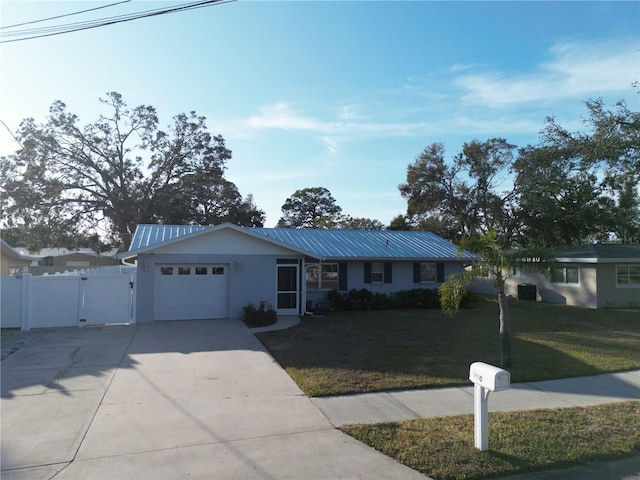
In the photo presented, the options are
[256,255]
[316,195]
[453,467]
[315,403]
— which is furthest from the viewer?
[316,195]

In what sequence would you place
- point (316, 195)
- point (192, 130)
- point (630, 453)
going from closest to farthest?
point (630, 453), point (192, 130), point (316, 195)

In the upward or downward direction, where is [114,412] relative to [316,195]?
downward

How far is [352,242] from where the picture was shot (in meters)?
22.7

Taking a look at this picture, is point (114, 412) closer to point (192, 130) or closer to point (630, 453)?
point (630, 453)

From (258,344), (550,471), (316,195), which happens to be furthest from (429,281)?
(316,195)

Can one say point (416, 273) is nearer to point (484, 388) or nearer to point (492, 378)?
point (484, 388)

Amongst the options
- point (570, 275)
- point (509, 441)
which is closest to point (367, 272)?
point (570, 275)

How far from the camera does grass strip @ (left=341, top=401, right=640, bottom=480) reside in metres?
4.82

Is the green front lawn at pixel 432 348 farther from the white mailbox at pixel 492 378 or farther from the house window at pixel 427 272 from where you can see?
the house window at pixel 427 272

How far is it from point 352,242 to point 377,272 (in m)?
2.22

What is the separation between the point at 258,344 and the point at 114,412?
17.8 ft

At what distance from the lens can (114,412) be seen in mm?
6391

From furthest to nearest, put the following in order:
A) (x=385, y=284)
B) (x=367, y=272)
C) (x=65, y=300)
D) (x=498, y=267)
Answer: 1. (x=385, y=284)
2. (x=367, y=272)
3. (x=65, y=300)
4. (x=498, y=267)

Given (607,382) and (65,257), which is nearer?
(607,382)
